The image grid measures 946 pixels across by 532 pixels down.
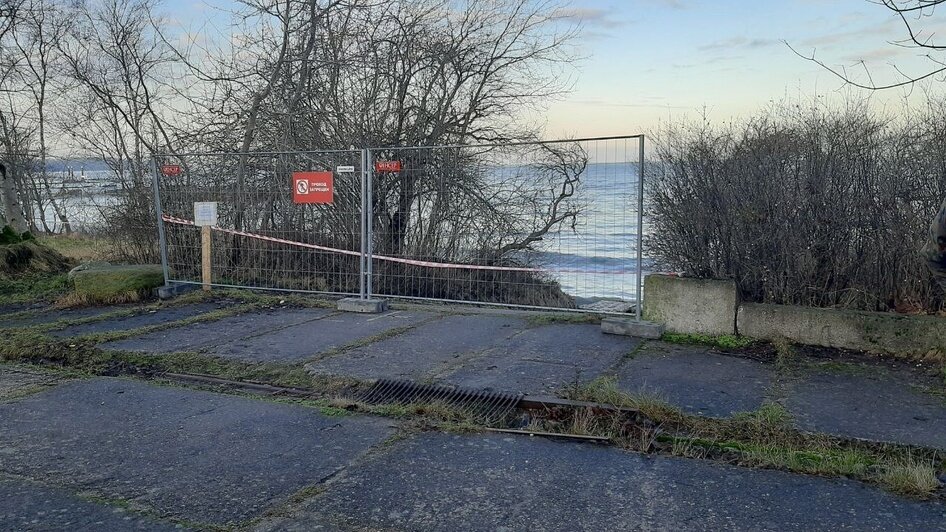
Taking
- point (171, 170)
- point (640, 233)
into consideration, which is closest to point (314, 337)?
point (640, 233)

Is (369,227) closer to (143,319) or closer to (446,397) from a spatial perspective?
(143,319)

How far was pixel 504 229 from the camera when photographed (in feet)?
28.7

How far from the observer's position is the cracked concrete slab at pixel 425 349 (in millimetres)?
6125

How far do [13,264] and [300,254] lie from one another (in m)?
6.03

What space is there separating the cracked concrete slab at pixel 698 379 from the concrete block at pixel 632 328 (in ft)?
1.05

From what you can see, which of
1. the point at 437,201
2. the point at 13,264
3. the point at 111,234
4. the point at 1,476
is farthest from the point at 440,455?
the point at 111,234

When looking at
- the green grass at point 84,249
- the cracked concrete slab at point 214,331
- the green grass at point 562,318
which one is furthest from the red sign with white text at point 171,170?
the green grass at point 562,318

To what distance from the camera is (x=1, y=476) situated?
3.92 meters

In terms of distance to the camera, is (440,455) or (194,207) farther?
(194,207)

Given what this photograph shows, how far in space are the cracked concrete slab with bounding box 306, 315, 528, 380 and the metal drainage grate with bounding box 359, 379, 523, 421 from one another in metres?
0.28

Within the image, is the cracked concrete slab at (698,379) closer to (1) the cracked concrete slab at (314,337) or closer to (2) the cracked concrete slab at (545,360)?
(2) the cracked concrete slab at (545,360)

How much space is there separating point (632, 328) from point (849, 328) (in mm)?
1982

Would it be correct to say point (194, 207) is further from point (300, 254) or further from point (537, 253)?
point (537, 253)

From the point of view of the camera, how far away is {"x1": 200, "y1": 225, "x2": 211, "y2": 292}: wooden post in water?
1005cm
